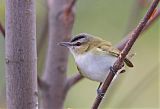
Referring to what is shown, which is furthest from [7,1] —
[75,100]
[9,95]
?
[75,100]

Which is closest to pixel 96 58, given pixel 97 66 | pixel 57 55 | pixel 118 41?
pixel 97 66

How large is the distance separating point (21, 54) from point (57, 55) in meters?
0.48

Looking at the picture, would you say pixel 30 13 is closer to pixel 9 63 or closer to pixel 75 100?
pixel 9 63

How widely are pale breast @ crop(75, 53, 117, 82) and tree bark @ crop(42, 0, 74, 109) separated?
3.2 inches

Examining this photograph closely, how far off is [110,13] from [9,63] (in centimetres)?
189

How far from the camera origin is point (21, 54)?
0.94 meters

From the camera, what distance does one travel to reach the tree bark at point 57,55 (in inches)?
54.3

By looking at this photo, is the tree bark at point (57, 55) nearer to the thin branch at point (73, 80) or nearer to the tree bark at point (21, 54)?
the thin branch at point (73, 80)

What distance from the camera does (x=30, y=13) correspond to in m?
0.93

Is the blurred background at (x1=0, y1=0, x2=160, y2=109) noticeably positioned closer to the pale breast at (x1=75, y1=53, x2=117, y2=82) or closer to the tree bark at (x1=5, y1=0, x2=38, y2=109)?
the pale breast at (x1=75, y1=53, x2=117, y2=82)

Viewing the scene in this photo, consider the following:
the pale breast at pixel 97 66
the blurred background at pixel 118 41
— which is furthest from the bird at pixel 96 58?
the blurred background at pixel 118 41

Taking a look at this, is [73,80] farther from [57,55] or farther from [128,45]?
[128,45]

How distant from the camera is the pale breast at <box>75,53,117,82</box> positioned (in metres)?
1.31

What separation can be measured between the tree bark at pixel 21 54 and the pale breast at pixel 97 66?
39 cm
